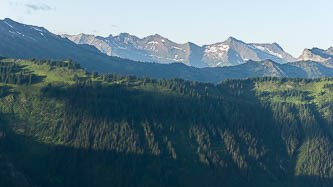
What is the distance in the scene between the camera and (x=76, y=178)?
7712 inches

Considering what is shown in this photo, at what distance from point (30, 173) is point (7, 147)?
24667 mm

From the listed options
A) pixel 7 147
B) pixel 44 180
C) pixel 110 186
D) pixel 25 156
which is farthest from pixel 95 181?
pixel 7 147

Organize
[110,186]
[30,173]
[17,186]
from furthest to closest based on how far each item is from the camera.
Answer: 1. [110,186]
2. [30,173]
3. [17,186]

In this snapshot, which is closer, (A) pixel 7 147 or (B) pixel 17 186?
(B) pixel 17 186

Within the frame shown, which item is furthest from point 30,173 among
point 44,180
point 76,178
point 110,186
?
point 110,186

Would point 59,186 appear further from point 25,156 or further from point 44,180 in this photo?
point 25,156

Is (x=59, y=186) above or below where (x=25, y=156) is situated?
below

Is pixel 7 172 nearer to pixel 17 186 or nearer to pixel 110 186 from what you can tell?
pixel 17 186

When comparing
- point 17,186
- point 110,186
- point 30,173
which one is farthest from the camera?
point 110,186

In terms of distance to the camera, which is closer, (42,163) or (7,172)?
(7,172)

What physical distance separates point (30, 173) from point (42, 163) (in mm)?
10329

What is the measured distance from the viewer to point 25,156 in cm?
19588

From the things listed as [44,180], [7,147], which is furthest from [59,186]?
[7,147]

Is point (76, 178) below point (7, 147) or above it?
below
